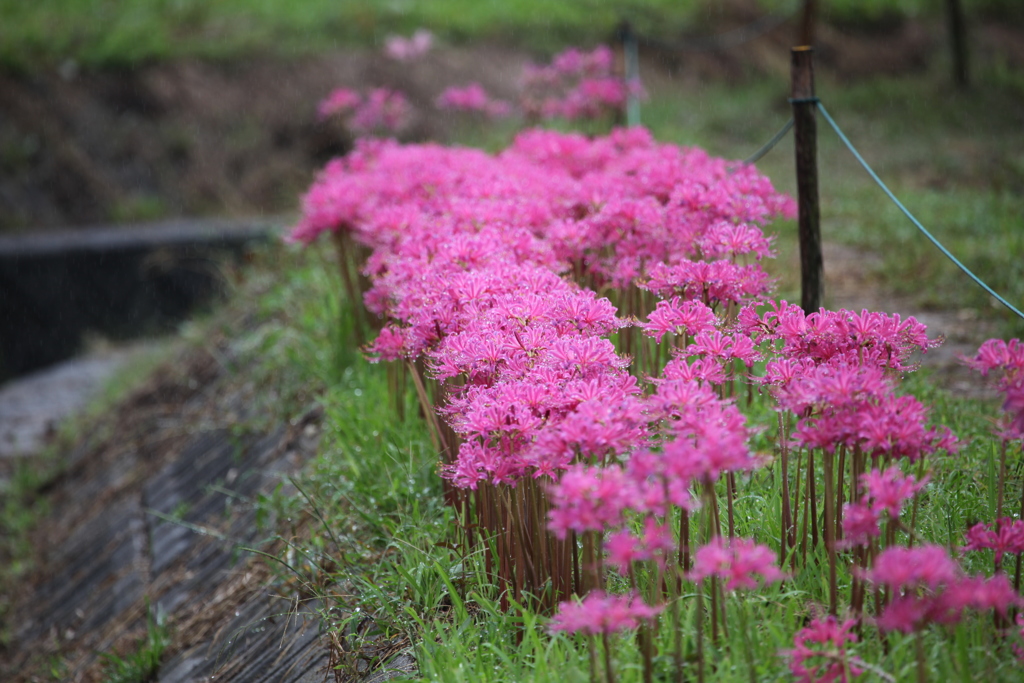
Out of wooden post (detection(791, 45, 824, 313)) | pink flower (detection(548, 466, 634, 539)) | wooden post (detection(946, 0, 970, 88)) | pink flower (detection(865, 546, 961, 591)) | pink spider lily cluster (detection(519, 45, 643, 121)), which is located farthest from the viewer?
wooden post (detection(946, 0, 970, 88))

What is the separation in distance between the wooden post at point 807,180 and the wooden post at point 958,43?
7.86 metres

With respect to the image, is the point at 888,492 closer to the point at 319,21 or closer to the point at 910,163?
the point at 910,163

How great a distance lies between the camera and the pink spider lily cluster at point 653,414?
1458mm

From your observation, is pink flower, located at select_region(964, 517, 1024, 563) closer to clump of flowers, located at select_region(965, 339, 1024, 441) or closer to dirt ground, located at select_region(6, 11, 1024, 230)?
clump of flowers, located at select_region(965, 339, 1024, 441)

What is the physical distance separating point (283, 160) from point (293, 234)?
30.0ft

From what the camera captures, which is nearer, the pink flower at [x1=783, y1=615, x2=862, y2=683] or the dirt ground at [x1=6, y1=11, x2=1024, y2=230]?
the pink flower at [x1=783, y1=615, x2=862, y2=683]

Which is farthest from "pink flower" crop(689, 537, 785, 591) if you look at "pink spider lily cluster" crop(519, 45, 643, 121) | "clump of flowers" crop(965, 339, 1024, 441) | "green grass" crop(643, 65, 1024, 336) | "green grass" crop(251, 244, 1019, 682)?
"pink spider lily cluster" crop(519, 45, 643, 121)

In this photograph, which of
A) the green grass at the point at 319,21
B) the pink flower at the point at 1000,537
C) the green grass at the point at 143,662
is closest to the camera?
the pink flower at the point at 1000,537

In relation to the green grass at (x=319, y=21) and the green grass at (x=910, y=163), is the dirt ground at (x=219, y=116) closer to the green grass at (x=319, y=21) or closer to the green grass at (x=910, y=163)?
the green grass at (x=319, y=21)

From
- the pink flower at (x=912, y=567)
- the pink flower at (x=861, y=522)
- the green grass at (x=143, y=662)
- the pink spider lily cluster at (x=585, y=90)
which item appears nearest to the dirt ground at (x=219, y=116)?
the pink spider lily cluster at (x=585, y=90)

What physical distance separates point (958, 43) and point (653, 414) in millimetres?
10598

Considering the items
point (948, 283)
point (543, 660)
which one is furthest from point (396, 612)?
point (948, 283)

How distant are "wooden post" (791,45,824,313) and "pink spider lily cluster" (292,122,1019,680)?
0.39ft

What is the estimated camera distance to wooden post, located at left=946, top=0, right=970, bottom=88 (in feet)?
32.3
